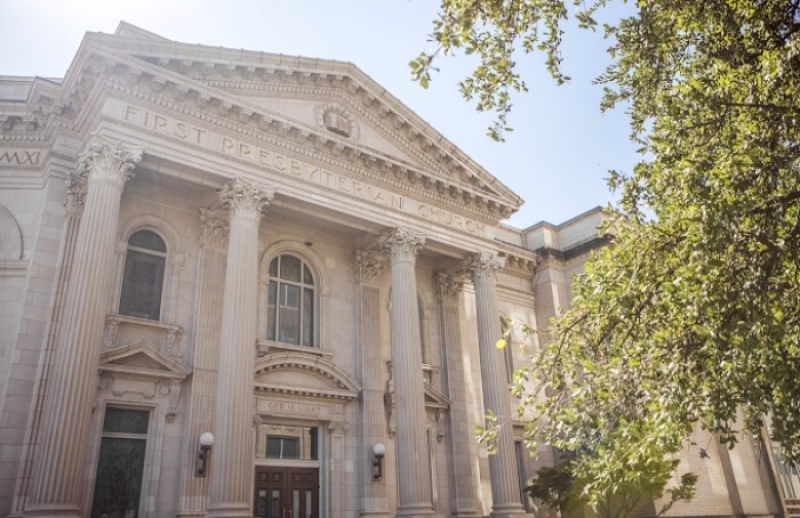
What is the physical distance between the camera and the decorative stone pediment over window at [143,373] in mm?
14594

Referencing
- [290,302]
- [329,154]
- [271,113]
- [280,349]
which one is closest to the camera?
[271,113]

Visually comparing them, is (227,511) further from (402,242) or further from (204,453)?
(402,242)

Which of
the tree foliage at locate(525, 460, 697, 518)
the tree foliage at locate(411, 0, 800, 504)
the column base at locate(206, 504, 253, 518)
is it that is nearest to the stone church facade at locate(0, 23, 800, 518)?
the column base at locate(206, 504, 253, 518)

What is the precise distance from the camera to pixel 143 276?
1620 cm

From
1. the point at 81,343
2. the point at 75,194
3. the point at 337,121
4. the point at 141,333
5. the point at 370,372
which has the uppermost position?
the point at 337,121

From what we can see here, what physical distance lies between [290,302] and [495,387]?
21.0 feet

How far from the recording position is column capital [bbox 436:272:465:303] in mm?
22172

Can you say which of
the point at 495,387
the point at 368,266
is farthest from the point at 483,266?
the point at 495,387

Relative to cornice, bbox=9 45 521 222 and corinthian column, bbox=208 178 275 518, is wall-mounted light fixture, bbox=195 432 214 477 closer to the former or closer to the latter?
corinthian column, bbox=208 178 275 518

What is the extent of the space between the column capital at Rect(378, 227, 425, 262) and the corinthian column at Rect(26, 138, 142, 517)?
7222 mm

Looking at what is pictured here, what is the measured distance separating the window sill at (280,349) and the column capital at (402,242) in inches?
133

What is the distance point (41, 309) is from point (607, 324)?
38.3 ft

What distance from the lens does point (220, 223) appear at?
1741cm

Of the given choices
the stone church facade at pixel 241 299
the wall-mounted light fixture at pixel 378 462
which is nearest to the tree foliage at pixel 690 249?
the stone church facade at pixel 241 299
